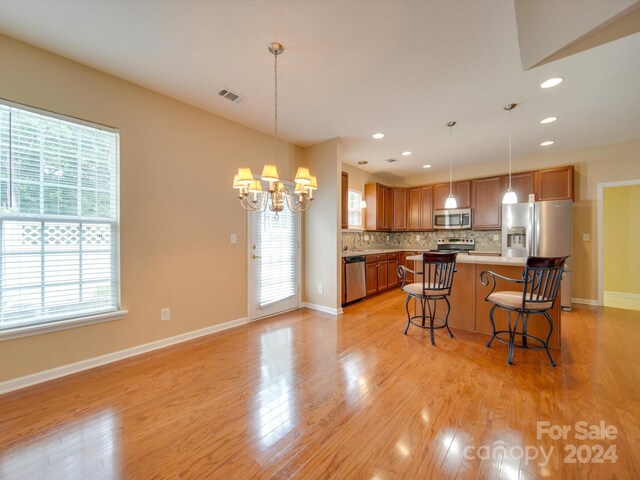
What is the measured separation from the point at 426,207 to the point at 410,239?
3.27 feet

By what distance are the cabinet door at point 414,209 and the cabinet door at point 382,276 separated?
57.7 inches

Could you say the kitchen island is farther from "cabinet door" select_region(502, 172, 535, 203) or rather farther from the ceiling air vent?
the ceiling air vent

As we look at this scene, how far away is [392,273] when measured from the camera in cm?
596

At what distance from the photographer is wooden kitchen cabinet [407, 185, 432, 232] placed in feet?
20.6

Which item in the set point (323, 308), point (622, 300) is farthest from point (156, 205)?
point (622, 300)

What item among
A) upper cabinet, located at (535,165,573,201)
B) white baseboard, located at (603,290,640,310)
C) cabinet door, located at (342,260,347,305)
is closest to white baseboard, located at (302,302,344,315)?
cabinet door, located at (342,260,347,305)

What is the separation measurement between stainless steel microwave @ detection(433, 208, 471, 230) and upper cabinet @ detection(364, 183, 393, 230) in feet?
3.78

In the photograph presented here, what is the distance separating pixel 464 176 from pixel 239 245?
5173mm

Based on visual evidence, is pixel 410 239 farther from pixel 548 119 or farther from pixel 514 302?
Answer: pixel 514 302

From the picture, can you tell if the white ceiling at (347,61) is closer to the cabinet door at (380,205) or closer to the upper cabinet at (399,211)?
the cabinet door at (380,205)

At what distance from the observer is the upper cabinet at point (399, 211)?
655cm

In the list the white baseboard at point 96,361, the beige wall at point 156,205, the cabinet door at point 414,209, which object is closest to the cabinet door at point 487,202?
the cabinet door at point 414,209

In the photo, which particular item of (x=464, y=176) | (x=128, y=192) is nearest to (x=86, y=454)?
(x=128, y=192)

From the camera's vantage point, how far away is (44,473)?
1.37m
